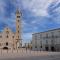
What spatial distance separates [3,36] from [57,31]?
24535 mm

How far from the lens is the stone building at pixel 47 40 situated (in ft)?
203

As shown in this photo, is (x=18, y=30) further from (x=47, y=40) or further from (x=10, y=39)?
(x=47, y=40)

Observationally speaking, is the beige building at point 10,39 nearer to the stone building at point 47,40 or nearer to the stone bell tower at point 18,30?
the stone bell tower at point 18,30

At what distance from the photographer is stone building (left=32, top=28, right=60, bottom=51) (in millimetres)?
61781

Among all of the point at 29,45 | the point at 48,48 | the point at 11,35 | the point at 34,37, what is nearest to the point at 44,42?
the point at 48,48

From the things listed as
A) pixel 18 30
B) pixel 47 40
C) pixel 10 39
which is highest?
pixel 18 30

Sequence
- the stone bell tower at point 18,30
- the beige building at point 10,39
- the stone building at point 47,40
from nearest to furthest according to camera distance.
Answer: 1. the stone building at point 47,40
2. the beige building at point 10,39
3. the stone bell tower at point 18,30

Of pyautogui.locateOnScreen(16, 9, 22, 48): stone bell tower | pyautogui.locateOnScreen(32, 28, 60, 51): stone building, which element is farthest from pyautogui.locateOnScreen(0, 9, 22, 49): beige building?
pyautogui.locateOnScreen(32, 28, 60, 51): stone building

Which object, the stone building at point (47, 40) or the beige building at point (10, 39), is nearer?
the stone building at point (47, 40)

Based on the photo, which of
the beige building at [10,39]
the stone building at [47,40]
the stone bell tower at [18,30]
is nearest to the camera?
the stone building at [47,40]

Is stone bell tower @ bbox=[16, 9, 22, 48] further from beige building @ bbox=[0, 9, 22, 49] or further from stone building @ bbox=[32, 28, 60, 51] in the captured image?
stone building @ bbox=[32, 28, 60, 51]

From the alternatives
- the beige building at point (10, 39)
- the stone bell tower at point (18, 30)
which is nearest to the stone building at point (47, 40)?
the stone bell tower at point (18, 30)

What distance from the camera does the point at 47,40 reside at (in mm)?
66312

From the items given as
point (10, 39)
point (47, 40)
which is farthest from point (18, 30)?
point (47, 40)
